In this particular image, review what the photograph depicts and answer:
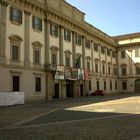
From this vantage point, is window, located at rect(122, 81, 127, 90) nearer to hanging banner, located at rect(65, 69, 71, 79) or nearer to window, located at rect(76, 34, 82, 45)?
window, located at rect(76, 34, 82, 45)

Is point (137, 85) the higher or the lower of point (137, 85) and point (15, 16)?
the lower

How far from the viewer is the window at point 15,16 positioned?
31.5 meters

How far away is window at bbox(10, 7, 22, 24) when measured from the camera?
31547mm

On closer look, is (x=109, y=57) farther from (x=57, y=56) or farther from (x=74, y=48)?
(x=57, y=56)

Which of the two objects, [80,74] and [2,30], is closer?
[2,30]

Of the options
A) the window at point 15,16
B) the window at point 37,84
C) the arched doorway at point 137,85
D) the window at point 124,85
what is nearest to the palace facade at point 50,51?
the window at point 15,16

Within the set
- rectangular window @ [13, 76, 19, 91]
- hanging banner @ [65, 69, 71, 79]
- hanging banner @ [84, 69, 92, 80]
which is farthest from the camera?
hanging banner @ [84, 69, 92, 80]

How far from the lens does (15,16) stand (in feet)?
106

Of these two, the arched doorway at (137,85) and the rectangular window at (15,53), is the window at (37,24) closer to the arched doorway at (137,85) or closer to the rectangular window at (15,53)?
the rectangular window at (15,53)

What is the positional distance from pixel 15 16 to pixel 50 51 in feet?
25.8

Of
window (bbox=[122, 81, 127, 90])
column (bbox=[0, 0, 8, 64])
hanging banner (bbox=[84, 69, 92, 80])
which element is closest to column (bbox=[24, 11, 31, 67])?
column (bbox=[0, 0, 8, 64])

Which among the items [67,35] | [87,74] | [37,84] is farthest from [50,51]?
[87,74]

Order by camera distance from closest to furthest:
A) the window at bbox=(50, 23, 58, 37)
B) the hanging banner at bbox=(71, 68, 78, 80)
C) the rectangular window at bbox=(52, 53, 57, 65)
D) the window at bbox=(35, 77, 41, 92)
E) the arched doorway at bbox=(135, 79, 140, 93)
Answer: the window at bbox=(35, 77, 41, 92) < the rectangular window at bbox=(52, 53, 57, 65) < the window at bbox=(50, 23, 58, 37) < the hanging banner at bbox=(71, 68, 78, 80) < the arched doorway at bbox=(135, 79, 140, 93)

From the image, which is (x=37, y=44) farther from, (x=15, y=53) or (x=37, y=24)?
(x=15, y=53)
